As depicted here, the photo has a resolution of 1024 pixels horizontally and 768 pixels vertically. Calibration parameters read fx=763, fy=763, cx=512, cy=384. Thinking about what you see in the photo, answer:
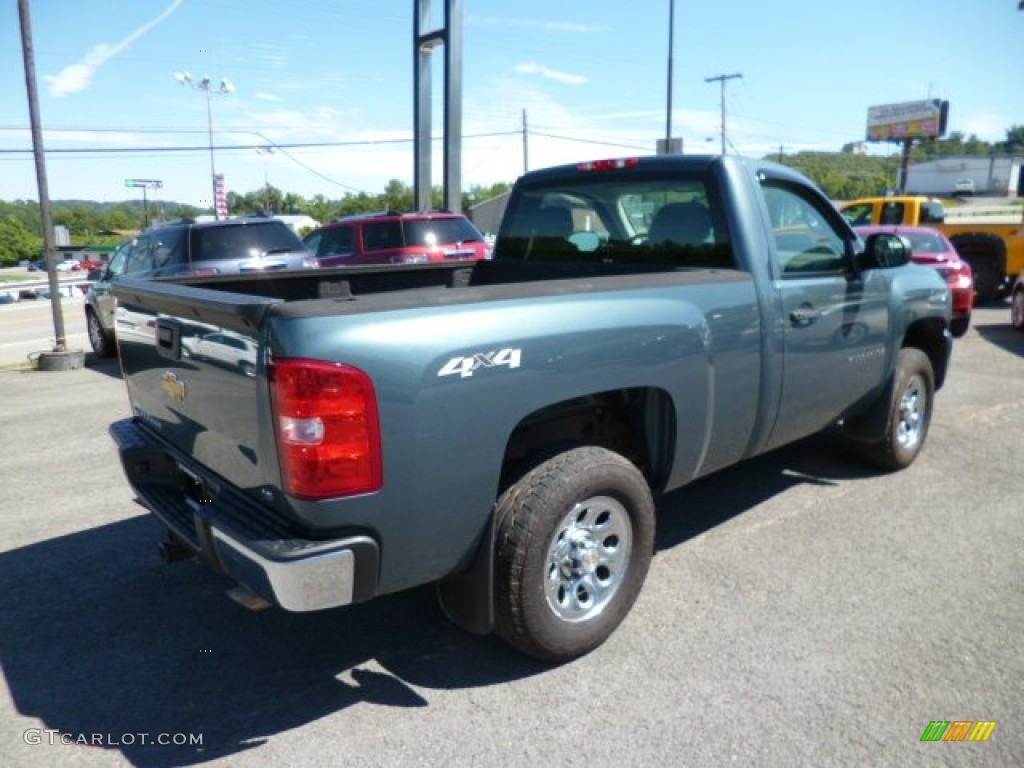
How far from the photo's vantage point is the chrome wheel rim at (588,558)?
2928mm

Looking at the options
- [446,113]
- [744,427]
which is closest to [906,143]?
[446,113]

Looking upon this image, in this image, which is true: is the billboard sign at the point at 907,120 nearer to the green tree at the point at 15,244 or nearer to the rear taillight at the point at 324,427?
the rear taillight at the point at 324,427

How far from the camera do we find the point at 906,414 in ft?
16.9

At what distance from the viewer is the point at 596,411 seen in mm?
3348

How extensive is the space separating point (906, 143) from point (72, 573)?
89593mm

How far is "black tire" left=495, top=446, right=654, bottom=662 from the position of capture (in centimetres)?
272

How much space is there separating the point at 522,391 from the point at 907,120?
94.0 meters

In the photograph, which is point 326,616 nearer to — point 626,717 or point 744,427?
point 626,717

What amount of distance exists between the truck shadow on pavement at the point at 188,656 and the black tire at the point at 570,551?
0.25m

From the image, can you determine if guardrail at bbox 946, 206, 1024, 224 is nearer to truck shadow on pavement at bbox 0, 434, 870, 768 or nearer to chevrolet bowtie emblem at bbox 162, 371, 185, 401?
truck shadow on pavement at bbox 0, 434, 870, 768

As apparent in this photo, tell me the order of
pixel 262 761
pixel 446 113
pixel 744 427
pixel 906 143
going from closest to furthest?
pixel 262 761 → pixel 744 427 → pixel 446 113 → pixel 906 143

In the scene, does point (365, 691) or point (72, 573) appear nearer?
point (365, 691)

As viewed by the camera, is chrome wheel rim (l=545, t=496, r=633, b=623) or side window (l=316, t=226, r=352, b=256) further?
side window (l=316, t=226, r=352, b=256)

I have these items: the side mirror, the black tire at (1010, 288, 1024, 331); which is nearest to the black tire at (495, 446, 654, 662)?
the side mirror
